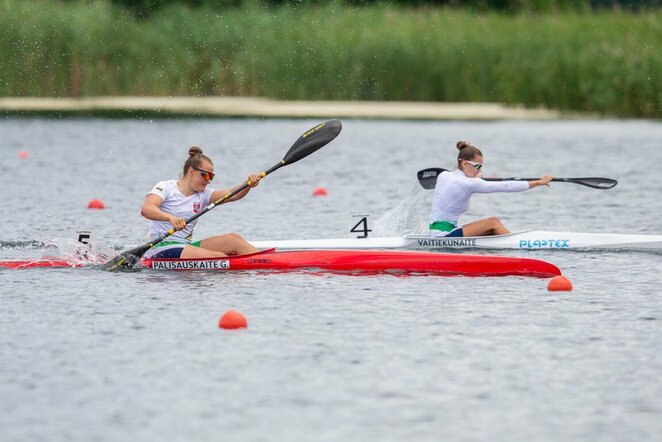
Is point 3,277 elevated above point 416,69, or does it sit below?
below

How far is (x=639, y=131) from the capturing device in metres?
37.8

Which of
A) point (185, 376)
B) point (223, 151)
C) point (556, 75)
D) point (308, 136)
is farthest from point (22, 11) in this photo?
point (185, 376)

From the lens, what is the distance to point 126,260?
1469 centimetres

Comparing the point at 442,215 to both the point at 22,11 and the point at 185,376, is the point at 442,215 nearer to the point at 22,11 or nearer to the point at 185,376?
the point at 185,376

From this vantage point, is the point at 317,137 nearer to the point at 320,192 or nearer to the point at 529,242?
the point at 529,242

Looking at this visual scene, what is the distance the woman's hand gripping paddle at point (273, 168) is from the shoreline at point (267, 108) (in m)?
25.6

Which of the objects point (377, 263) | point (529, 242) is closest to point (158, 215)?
point (377, 263)

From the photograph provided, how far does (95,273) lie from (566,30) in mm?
→ 29171

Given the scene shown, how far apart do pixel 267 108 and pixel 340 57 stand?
3285mm

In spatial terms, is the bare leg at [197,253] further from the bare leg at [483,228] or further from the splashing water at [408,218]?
the bare leg at [483,228]

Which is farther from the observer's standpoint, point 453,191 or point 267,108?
point 267,108

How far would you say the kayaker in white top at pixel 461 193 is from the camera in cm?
1630

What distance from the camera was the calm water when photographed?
8.73 m

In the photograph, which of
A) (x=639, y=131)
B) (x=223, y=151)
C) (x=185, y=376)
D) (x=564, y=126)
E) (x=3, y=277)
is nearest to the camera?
(x=185, y=376)
